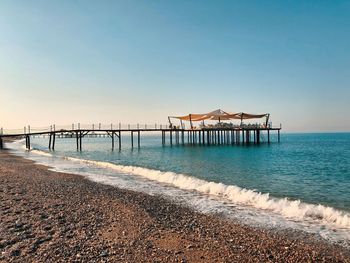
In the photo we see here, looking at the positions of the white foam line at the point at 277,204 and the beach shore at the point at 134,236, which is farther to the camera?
the white foam line at the point at 277,204

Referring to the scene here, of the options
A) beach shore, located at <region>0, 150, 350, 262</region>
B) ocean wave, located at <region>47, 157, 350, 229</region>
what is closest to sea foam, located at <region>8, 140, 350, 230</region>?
ocean wave, located at <region>47, 157, 350, 229</region>

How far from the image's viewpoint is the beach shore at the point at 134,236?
5785 millimetres

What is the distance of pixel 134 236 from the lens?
685 centimetres

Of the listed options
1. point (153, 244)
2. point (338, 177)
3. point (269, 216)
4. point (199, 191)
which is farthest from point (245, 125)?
point (153, 244)

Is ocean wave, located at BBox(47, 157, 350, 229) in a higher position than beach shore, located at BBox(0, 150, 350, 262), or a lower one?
lower

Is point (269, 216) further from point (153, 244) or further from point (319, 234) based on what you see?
point (153, 244)

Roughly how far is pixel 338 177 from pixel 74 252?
19372mm

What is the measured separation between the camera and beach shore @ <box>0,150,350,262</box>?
579 centimetres

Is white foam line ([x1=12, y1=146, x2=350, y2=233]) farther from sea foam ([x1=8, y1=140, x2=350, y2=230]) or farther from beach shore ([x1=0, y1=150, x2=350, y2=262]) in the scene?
beach shore ([x1=0, y1=150, x2=350, y2=262])

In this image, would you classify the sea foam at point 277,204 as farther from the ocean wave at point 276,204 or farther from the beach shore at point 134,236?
the beach shore at point 134,236

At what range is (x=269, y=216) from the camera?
30.5 feet

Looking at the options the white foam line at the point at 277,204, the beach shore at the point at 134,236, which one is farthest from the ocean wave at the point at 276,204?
the beach shore at the point at 134,236

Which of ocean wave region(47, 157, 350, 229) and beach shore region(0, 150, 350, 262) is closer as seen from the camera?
beach shore region(0, 150, 350, 262)

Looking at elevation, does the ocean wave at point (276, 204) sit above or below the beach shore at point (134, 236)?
below
